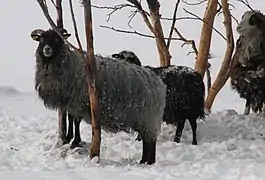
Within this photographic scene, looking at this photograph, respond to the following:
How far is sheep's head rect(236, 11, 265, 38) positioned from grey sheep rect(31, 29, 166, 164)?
3.18 m

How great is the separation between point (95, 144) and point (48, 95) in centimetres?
103

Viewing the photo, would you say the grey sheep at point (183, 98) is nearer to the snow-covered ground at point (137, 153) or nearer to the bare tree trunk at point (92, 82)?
the snow-covered ground at point (137, 153)

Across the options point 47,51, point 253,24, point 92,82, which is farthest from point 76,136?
point 253,24

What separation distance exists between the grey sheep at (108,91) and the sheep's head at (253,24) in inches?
125

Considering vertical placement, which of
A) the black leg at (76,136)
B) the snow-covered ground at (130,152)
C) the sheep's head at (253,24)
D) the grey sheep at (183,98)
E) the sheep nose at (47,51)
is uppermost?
the sheep's head at (253,24)

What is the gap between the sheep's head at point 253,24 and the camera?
10867 millimetres

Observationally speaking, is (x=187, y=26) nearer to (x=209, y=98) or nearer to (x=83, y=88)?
(x=209, y=98)

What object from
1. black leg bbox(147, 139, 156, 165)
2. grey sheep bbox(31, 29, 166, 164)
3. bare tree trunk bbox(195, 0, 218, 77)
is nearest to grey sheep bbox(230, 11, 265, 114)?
bare tree trunk bbox(195, 0, 218, 77)

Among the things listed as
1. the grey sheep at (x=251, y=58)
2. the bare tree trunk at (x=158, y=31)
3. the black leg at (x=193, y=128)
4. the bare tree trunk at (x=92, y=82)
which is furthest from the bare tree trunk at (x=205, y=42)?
the bare tree trunk at (x=92, y=82)

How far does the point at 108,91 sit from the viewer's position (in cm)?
822

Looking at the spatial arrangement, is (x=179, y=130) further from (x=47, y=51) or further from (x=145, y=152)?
(x=47, y=51)

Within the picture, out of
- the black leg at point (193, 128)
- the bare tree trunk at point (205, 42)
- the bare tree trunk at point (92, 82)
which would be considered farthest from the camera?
the bare tree trunk at point (205, 42)

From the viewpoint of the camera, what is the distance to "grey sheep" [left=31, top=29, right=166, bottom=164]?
27.0ft

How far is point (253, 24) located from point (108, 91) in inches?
153
